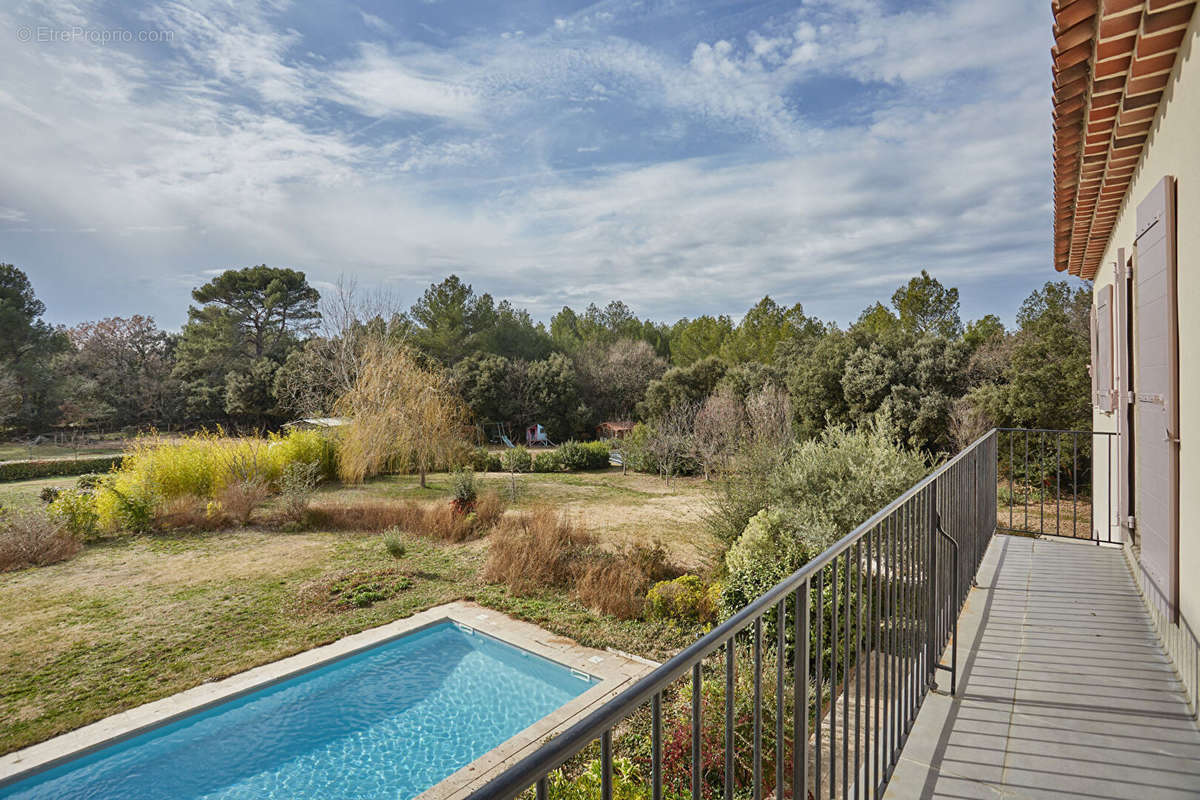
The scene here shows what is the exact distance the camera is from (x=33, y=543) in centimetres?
859

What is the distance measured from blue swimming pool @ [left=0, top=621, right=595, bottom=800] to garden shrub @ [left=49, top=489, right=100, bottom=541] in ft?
23.3

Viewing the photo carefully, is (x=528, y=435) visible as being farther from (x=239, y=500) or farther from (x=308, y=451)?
(x=239, y=500)

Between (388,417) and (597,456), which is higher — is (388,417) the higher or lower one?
the higher one

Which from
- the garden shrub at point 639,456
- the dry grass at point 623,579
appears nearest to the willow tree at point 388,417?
the garden shrub at point 639,456

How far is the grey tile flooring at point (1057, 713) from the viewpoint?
77.8 inches

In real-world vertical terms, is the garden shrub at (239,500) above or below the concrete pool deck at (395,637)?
above

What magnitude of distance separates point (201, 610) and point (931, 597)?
24.6 feet

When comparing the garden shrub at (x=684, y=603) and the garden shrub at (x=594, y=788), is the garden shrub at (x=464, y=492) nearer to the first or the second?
the garden shrub at (x=684, y=603)

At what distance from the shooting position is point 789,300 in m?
32.0

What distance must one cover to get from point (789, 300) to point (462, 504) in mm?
25418

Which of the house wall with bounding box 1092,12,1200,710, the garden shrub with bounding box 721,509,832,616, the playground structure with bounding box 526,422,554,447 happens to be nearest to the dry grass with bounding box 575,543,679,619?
the garden shrub with bounding box 721,509,832,616

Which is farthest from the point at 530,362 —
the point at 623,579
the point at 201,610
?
the point at 623,579

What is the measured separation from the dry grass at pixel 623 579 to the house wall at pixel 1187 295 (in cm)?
448

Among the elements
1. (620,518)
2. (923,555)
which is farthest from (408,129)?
(923,555)
